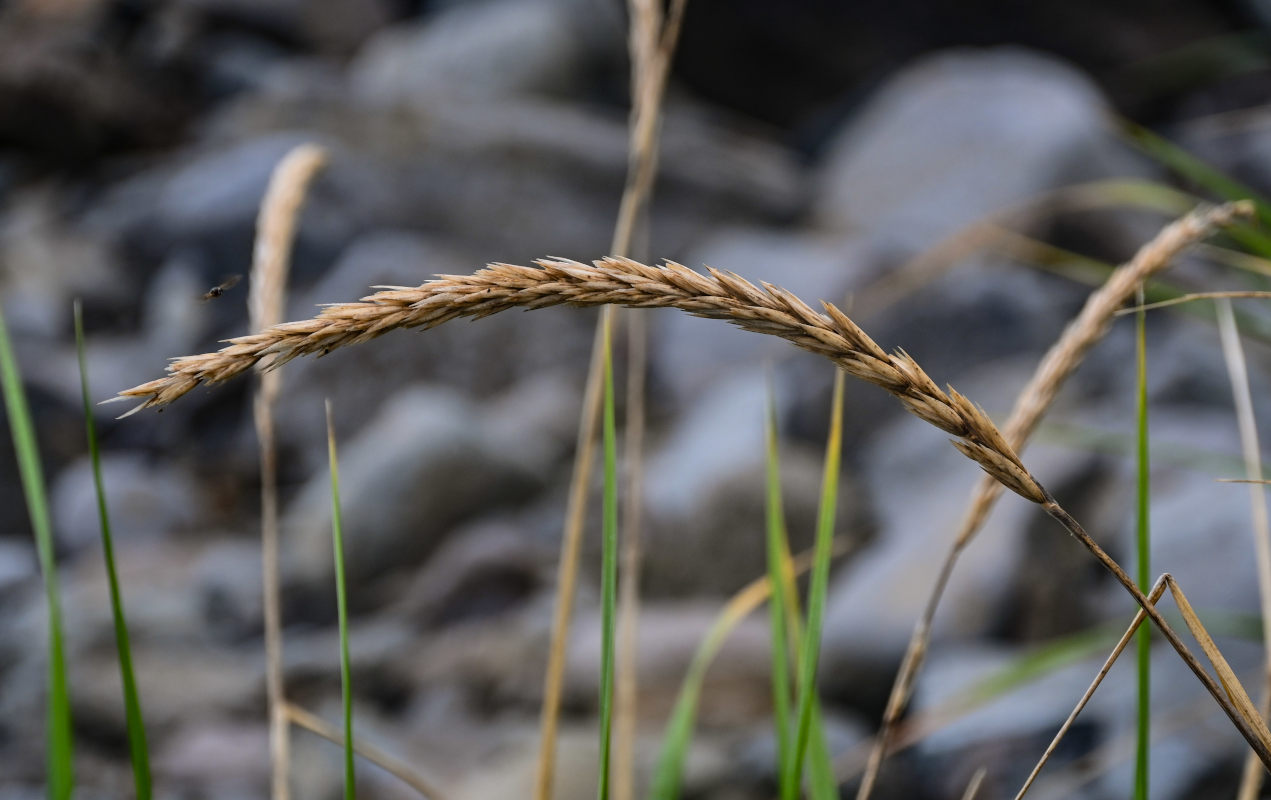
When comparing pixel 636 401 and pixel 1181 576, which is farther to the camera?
pixel 1181 576

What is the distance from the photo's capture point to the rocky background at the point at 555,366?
126 centimetres

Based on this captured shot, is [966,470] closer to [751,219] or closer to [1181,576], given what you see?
[1181,576]

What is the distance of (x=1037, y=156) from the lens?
107 inches

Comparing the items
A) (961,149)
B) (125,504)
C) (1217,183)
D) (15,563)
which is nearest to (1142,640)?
(1217,183)

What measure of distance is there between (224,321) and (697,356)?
1452mm

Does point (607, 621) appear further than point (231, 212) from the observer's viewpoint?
No

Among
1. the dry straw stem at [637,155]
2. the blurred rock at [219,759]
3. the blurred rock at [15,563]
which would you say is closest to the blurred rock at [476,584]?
the blurred rock at [219,759]

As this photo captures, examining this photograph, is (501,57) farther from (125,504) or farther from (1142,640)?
(1142,640)

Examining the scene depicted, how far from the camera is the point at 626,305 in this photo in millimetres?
180

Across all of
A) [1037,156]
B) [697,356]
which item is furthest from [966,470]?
[1037,156]

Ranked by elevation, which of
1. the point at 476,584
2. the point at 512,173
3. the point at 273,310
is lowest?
the point at 476,584

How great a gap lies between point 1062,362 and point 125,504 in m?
2.41

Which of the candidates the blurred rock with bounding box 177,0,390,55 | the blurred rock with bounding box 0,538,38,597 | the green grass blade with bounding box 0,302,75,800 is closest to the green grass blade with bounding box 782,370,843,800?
the green grass blade with bounding box 0,302,75,800

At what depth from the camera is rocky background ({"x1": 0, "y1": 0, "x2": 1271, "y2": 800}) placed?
1257 mm
